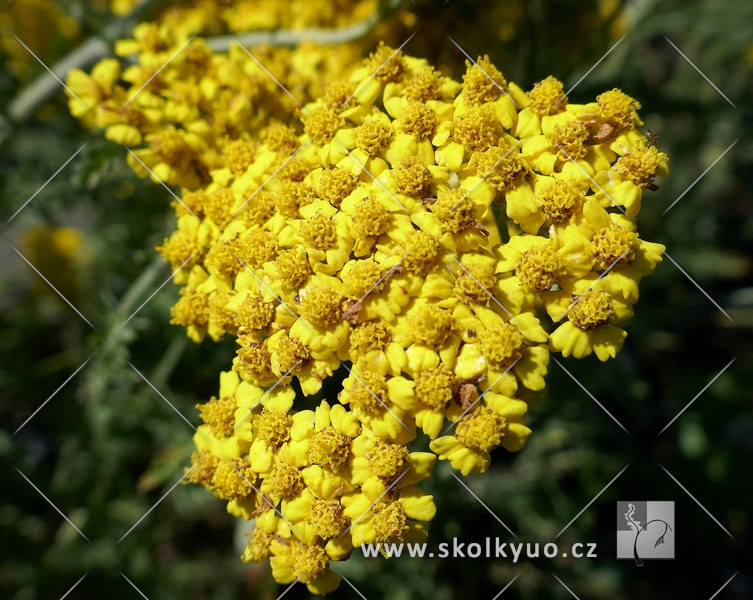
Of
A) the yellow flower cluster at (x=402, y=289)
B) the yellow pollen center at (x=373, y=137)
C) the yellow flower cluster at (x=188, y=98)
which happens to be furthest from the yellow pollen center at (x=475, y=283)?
the yellow flower cluster at (x=188, y=98)

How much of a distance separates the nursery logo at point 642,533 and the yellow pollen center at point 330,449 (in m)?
1.17

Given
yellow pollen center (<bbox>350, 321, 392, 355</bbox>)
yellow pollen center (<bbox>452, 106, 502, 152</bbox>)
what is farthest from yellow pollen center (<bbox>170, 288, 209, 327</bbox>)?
yellow pollen center (<bbox>452, 106, 502, 152</bbox>)

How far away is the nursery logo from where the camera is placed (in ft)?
7.36

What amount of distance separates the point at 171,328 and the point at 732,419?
2778 millimetres

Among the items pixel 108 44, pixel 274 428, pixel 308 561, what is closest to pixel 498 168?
pixel 274 428

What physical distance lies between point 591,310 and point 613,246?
18cm

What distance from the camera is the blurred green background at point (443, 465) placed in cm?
261

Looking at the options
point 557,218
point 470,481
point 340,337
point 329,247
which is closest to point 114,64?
point 329,247

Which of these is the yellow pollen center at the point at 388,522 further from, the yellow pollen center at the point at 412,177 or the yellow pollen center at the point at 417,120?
the yellow pollen center at the point at 417,120

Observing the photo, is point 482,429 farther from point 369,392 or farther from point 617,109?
point 617,109

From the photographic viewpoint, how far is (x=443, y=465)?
2.49 meters

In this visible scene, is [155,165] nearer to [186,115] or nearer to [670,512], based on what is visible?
[186,115]

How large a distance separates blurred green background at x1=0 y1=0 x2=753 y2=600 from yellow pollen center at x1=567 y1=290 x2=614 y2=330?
0.78m

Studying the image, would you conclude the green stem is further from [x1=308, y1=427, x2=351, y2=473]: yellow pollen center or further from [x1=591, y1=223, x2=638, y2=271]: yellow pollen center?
[x1=308, y1=427, x2=351, y2=473]: yellow pollen center
